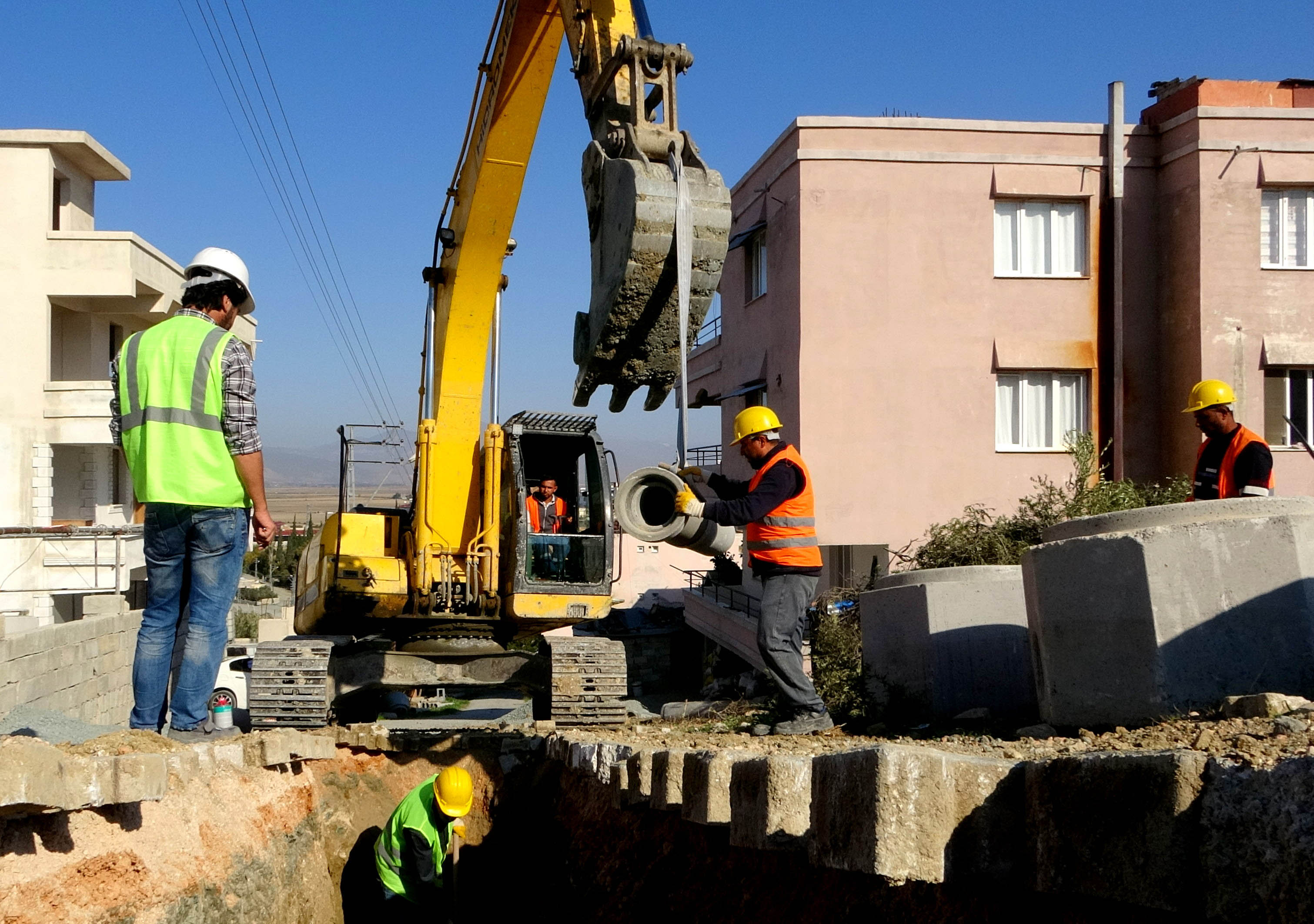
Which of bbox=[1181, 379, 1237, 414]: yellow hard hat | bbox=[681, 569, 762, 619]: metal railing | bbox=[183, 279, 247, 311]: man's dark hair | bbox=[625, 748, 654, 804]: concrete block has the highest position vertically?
bbox=[183, 279, 247, 311]: man's dark hair

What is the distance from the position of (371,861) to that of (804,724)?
3.87 m

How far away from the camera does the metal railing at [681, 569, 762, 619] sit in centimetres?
2048

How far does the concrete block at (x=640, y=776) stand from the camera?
6.25 meters

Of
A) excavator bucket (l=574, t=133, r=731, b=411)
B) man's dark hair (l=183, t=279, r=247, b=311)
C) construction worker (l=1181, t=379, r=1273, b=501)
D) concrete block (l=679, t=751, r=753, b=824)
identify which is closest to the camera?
concrete block (l=679, t=751, r=753, b=824)

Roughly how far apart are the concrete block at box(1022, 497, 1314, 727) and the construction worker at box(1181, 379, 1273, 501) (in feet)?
4.84

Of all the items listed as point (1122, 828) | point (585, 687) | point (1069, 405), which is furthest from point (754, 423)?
point (1069, 405)

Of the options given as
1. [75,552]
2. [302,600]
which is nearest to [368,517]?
[302,600]

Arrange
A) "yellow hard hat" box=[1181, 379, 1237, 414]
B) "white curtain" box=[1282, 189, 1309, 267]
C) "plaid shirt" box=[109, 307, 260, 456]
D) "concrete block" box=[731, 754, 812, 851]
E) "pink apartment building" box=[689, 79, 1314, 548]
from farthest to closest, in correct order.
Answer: "white curtain" box=[1282, 189, 1309, 267] → "pink apartment building" box=[689, 79, 1314, 548] → "yellow hard hat" box=[1181, 379, 1237, 414] → "plaid shirt" box=[109, 307, 260, 456] → "concrete block" box=[731, 754, 812, 851]

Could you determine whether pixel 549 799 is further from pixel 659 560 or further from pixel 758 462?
pixel 659 560

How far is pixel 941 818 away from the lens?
11.0 feet

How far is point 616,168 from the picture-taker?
607 cm

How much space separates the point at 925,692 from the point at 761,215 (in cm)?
1417

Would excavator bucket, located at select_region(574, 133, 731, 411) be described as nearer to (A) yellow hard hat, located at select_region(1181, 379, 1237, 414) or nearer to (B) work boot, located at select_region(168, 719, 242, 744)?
(B) work boot, located at select_region(168, 719, 242, 744)

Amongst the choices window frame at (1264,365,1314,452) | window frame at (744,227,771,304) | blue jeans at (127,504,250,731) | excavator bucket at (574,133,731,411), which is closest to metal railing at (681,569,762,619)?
window frame at (744,227,771,304)
